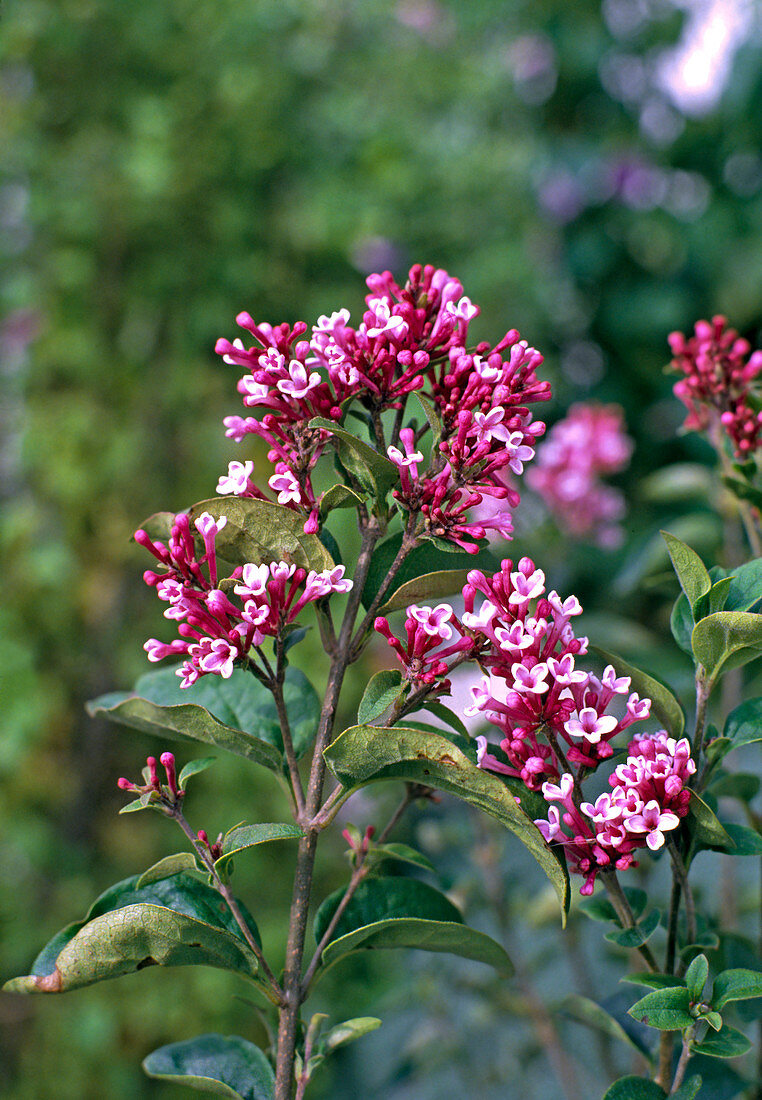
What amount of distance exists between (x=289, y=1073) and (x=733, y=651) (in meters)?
0.29

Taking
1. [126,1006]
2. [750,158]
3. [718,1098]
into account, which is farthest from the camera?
[750,158]

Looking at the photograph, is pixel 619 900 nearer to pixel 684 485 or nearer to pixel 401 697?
pixel 401 697

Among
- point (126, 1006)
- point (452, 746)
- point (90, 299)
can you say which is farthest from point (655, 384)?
point (452, 746)

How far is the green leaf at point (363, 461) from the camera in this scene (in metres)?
0.41

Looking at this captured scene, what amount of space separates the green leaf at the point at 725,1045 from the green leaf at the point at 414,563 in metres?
0.24

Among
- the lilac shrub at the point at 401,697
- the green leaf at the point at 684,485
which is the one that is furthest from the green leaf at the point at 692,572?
the green leaf at the point at 684,485

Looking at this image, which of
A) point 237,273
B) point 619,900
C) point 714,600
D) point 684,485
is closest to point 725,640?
point 714,600

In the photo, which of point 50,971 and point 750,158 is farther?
point 750,158

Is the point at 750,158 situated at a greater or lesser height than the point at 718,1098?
greater

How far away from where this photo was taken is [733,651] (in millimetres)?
434

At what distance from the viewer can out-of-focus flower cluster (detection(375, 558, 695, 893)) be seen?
0.39 metres

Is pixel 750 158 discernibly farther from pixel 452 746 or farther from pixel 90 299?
pixel 452 746

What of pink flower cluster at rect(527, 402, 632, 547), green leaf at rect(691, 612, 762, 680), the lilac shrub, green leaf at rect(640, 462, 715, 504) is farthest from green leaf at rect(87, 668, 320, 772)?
pink flower cluster at rect(527, 402, 632, 547)

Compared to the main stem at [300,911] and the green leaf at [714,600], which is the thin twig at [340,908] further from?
the green leaf at [714,600]
